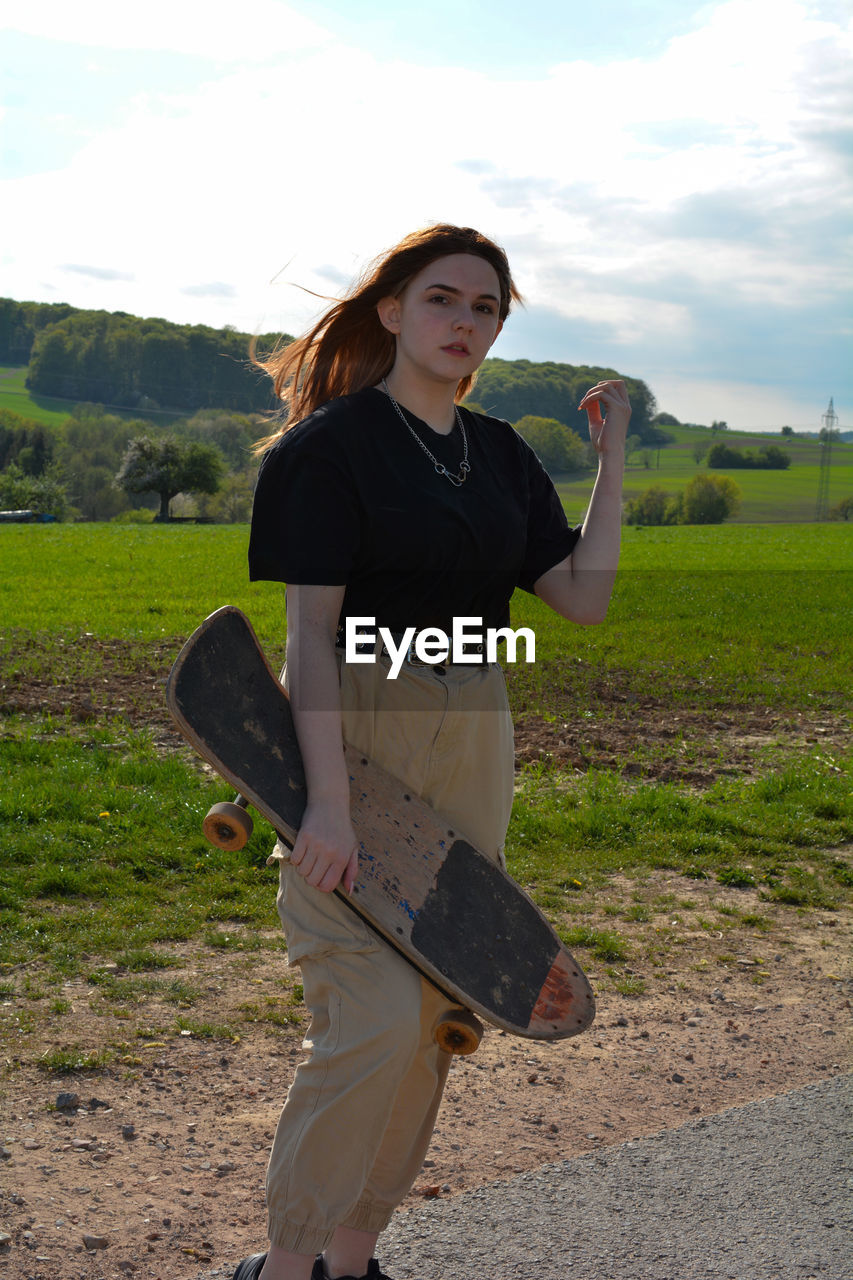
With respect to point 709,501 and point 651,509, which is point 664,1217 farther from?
point 709,501

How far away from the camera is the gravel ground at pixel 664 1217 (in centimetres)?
284

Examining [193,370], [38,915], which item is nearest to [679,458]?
[193,370]

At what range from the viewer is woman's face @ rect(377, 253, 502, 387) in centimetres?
259

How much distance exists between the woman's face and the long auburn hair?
0.12 feet

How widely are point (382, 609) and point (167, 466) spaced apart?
7575cm

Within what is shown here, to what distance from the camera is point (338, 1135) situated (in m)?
2.26

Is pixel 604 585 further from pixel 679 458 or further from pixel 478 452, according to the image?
pixel 679 458

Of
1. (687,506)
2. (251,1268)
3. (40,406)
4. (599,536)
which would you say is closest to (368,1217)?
(251,1268)

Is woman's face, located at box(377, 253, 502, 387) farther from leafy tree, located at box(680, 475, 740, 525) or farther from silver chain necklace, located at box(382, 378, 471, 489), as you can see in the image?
leafy tree, located at box(680, 475, 740, 525)

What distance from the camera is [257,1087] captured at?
147 inches

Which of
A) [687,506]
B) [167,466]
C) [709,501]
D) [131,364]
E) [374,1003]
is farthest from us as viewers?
[131,364]

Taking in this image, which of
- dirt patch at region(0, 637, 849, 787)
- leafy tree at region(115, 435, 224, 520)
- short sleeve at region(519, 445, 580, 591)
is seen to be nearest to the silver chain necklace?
short sleeve at region(519, 445, 580, 591)

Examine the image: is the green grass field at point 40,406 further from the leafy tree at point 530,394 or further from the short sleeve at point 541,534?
the short sleeve at point 541,534

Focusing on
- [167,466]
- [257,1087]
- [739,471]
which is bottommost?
[257,1087]
